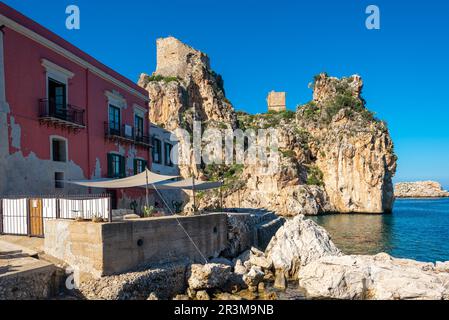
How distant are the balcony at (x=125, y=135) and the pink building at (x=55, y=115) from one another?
0.24 feet

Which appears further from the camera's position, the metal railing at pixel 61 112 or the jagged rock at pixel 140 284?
the metal railing at pixel 61 112

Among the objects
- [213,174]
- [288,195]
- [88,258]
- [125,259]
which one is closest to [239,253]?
[125,259]

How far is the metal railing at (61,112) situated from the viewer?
15047 millimetres

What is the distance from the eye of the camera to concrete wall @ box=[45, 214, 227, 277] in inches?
424

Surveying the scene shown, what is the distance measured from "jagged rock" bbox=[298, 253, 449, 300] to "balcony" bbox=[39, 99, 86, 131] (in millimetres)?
14110

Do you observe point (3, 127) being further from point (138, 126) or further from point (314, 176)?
point (314, 176)

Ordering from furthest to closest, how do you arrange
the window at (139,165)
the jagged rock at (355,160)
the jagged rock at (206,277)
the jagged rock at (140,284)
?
the jagged rock at (355,160)
the window at (139,165)
the jagged rock at (206,277)
the jagged rock at (140,284)

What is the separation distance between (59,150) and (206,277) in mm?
10522

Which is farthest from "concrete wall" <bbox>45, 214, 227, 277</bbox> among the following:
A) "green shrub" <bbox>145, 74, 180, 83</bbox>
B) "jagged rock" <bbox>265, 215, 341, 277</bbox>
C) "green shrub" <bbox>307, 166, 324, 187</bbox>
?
"green shrub" <bbox>145, 74, 180, 83</bbox>

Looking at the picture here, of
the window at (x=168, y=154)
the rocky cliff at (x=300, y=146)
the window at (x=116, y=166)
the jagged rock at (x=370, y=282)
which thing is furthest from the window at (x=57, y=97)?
the rocky cliff at (x=300, y=146)

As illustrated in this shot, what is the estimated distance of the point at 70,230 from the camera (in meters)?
11.2

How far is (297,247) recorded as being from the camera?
56.6 ft

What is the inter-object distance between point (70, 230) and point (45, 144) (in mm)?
6127

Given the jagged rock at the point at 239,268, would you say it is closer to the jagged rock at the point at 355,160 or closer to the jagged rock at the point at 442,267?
the jagged rock at the point at 442,267
